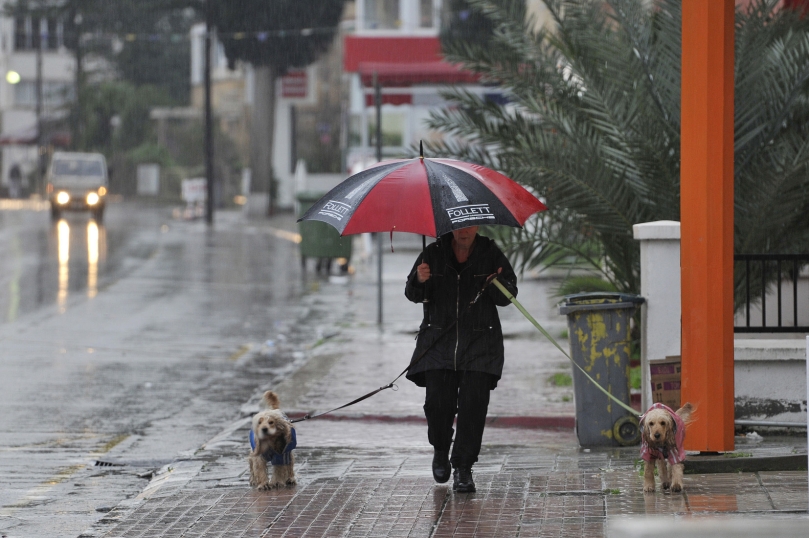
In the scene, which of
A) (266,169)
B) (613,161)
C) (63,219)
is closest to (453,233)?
(613,161)

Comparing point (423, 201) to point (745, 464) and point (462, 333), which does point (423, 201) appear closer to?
point (462, 333)

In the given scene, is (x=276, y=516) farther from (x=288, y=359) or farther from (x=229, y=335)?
(x=229, y=335)

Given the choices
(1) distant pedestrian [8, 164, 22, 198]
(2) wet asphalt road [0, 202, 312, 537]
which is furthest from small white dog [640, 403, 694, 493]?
(1) distant pedestrian [8, 164, 22, 198]

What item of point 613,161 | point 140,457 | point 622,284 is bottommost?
point 140,457

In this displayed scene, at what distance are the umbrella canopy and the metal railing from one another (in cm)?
231

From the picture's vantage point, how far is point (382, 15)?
40219 millimetres

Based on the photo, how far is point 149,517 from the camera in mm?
6719

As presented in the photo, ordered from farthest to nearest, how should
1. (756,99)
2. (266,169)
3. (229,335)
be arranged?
(266,169), (229,335), (756,99)

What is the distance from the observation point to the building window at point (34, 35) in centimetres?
7038

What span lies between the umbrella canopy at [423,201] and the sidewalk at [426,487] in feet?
5.10

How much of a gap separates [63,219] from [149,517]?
3183 cm

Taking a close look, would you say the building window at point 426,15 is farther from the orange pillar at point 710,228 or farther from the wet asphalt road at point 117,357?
the orange pillar at point 710,228

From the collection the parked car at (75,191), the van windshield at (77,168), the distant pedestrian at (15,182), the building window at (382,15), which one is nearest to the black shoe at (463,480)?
the parked car at (75,191)

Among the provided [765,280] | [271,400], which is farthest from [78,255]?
[271,400]
